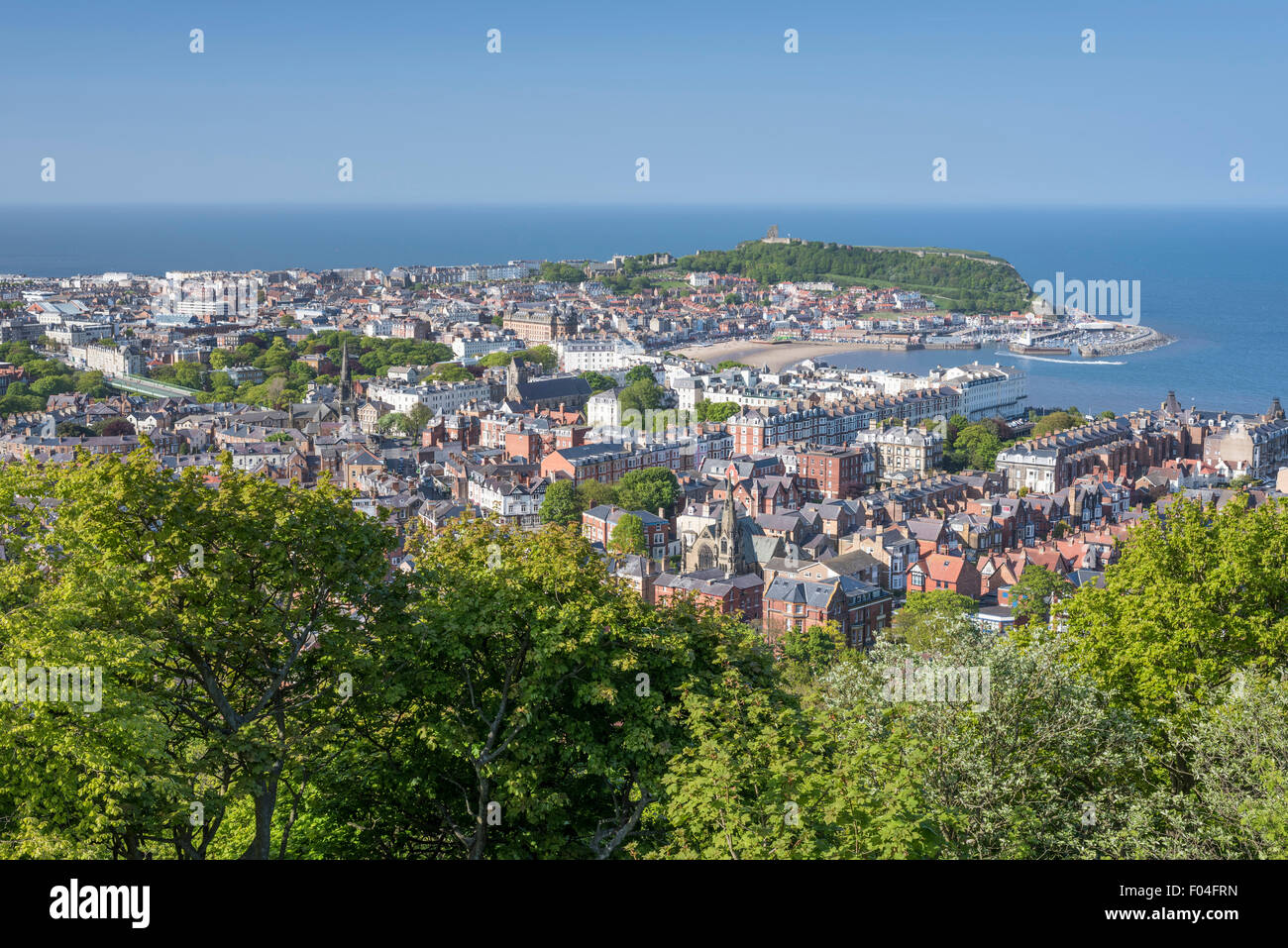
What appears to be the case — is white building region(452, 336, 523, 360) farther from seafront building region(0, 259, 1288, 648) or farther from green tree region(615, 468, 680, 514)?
green tree region(615, 468, 680, 514)

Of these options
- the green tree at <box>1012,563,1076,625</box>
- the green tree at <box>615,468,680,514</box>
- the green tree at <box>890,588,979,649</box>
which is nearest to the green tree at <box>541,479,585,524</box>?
the green tree at <box>615,468,680,514</box>

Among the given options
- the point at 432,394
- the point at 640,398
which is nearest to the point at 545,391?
the point at 640,398

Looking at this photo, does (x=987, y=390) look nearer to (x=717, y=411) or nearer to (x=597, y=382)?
(x=717, y=411)

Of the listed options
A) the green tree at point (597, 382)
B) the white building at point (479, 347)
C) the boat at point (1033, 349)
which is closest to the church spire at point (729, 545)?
the green tree at point (597, 382)

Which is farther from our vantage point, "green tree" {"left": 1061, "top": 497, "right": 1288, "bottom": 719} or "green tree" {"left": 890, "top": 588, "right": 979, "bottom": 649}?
"green tree" {"left": 890, "top": 588, "right": 979, "bottom": 649}

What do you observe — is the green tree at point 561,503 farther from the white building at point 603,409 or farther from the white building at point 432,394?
the white building at point 432,394

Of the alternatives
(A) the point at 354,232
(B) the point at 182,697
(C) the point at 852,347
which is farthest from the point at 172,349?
(A) the point at 354,232
